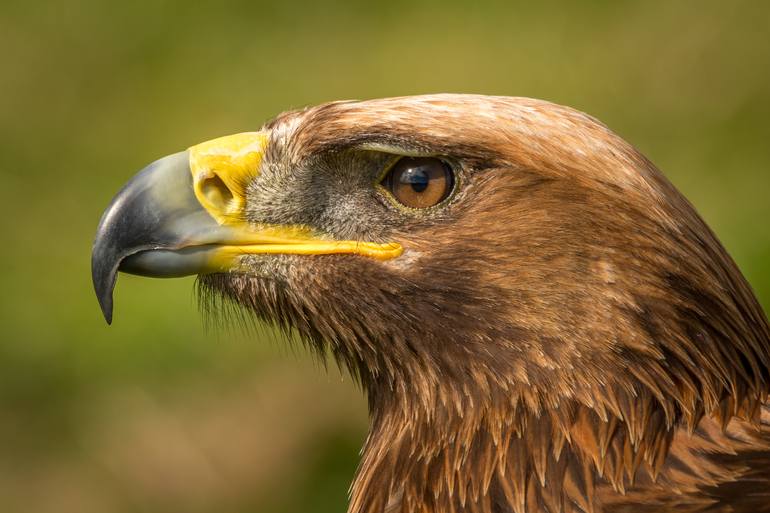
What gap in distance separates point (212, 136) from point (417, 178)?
4966 millimetres

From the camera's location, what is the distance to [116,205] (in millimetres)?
3023

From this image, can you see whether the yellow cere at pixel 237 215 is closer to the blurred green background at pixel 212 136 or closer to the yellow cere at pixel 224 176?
the yellow cere at pixel 224 176

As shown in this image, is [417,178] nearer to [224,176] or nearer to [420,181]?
[420,181]

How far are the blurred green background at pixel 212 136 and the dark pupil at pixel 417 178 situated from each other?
9.25 feet

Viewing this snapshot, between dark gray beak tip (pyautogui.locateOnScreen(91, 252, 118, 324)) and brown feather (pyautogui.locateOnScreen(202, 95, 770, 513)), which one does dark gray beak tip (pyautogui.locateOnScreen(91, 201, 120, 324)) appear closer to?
dark gray beak tip (pyautogui.locateOnScreen(91, 252, 118, 324))

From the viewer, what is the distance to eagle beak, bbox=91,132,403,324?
300cm

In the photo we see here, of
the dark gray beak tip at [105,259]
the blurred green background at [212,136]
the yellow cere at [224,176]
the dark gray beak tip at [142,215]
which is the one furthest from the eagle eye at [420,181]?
the blurred green background at [212,136]

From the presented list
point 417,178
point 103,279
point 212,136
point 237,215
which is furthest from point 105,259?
point 212,136

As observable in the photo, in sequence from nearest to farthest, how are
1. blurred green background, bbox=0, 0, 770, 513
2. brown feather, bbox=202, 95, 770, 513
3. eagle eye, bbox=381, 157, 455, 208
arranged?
brown feather, bbox=202, 95, 770, 513
eagle eye, bbox=381, 157, 455, 208
blurred green background, bbox=0, 0, 770, 513

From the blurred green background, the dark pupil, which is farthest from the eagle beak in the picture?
the blurred green background

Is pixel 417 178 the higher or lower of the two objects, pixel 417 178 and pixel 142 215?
the higher

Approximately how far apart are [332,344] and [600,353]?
0.69m

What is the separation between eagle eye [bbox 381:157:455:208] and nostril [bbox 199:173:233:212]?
388mm

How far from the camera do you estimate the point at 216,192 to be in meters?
3.04
